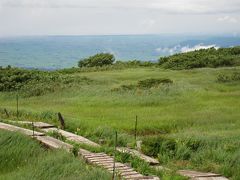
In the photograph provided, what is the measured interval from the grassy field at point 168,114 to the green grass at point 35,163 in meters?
3.15

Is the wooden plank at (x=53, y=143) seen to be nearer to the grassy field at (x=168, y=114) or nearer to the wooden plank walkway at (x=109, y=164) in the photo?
the wooden plank walkway at (x=109, y=164)

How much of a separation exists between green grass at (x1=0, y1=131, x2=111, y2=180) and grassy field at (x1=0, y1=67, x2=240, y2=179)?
3154 mm

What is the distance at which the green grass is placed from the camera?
9.85m

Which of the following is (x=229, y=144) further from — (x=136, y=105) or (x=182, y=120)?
(x=136, y=105)

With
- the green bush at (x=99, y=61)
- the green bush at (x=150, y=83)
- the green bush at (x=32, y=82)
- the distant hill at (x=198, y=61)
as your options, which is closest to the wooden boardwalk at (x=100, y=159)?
the green bush at (x=150, y=83)

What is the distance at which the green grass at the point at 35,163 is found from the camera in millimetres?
9852

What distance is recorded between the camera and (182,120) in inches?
797

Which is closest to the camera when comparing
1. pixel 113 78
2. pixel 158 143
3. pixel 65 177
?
pixel 65 177

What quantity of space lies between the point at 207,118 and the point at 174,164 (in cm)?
850

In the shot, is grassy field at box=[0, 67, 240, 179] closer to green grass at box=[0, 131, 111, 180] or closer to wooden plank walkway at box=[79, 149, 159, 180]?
wooden plank walkway at box=[79, 149, 159, 180]

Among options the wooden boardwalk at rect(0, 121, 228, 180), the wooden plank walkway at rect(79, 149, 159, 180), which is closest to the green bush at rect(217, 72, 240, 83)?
the wooden boardwalk at rect(0, 121, 228, 180)

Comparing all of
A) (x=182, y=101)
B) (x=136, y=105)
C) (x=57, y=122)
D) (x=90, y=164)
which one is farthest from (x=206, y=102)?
(x=90, y=164)

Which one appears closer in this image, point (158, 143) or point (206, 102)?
point (158, 143)

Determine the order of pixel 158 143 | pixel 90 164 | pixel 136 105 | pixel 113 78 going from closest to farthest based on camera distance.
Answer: pixel 90 164 < pixel 158 143 < pixel 136 105 < pixel 113 78
